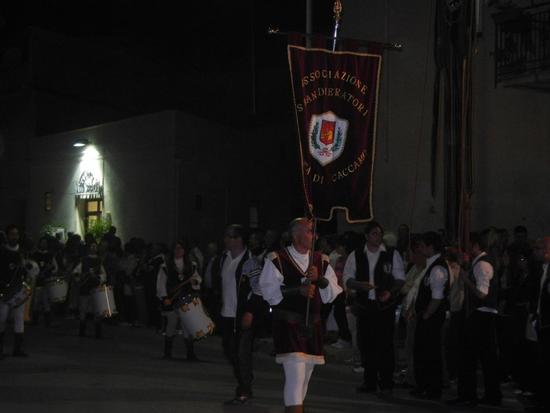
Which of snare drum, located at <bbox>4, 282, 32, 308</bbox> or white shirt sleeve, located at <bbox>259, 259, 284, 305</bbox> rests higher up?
white shirt sleeve, located at <bbox>259, 259, 284, 305</bbox>

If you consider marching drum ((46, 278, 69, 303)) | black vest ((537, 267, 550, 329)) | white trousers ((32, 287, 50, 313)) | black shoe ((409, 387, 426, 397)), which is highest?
black vest ((537, 267, 550, 329))

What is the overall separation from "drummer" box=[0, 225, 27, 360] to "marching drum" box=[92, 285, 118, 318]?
2895mm

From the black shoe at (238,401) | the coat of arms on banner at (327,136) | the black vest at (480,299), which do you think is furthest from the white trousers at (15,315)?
the black vest at (480,299)

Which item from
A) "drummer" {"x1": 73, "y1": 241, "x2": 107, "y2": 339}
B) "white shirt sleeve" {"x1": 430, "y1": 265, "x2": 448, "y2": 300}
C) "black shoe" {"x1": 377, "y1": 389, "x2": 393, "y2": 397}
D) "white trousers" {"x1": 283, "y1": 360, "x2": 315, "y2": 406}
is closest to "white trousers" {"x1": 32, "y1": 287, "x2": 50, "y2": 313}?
"drummer" {"x1": 73, "y1": 241, "x2": 107, "y2": 339}

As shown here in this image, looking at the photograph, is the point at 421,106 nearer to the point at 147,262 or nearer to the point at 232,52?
the point at 147,262

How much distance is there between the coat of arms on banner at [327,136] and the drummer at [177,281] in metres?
4.64

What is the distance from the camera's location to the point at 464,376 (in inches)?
388

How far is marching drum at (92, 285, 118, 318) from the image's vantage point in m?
16.6

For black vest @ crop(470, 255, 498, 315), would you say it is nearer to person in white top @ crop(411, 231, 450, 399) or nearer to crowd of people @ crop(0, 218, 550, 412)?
crowd of people @ crop(0, 218, 550, 412)

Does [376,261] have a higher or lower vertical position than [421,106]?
lower

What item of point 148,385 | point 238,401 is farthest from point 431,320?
point 148,385

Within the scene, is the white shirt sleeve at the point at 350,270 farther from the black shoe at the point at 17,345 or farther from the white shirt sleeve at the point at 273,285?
the black shoe at the point at 17,345

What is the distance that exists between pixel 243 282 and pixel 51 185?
20.9 metres

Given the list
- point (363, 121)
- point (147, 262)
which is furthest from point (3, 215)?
point (363, 121)
